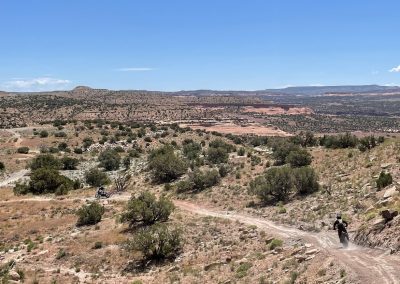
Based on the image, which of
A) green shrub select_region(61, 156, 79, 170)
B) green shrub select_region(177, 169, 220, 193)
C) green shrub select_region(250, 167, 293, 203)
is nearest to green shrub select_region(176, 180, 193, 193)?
green shrub select_region(177, 169, 220, 193)

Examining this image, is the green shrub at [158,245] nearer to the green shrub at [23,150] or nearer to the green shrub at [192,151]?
the green shrub at [192,151]

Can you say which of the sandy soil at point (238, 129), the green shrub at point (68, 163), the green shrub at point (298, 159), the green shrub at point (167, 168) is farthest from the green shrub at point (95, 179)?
the sandy soil at point (238, 129)

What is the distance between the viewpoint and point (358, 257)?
58.6ft

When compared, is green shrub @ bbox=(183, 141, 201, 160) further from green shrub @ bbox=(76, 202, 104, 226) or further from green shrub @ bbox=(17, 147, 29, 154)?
green shrub @ bbox=(17, 147, 29, 154)

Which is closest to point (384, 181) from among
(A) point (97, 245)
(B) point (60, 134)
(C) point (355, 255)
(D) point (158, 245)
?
(C) point (355, 255)

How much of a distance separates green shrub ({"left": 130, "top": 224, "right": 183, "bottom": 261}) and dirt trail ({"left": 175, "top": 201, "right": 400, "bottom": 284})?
5.37 meters

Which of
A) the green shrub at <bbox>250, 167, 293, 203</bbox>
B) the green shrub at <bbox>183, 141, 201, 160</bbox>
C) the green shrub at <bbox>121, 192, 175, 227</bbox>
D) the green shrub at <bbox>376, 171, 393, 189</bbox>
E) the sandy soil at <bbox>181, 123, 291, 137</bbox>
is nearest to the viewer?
the green shrub at <bbox>376, 171, 393, 189</bbox>

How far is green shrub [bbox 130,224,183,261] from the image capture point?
26.1m

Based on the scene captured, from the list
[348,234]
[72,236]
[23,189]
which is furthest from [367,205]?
[23,189]

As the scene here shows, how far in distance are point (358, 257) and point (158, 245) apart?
1231cm

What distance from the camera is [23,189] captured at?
151 ft

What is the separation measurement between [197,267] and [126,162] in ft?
118

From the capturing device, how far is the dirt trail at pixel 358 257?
50.4 ft

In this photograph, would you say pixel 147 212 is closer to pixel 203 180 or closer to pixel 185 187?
pixel 203 180
